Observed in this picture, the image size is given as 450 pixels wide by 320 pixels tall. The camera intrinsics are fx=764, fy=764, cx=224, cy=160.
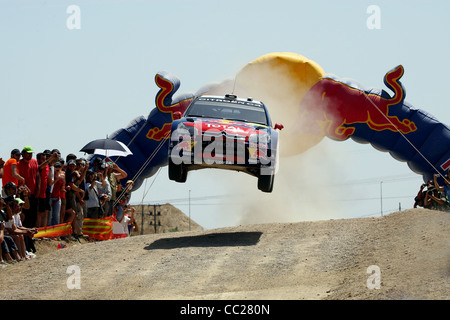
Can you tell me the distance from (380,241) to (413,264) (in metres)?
2.58

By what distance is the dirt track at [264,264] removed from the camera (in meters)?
10.9

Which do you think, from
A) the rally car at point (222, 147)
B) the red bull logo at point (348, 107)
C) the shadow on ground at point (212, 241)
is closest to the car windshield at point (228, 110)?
the rally car at point (222, 147)

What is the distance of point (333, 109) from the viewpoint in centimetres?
2198

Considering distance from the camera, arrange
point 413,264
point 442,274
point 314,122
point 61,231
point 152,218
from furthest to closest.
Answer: point 152,218 < point 314,122 < point 61,231 < point 413,264 < point 442,274

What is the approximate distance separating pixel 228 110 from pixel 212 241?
2.66m

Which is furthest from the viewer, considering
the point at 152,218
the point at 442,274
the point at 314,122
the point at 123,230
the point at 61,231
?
the point at 152,218

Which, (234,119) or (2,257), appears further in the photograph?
(234,119)

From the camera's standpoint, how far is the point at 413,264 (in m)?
11.3

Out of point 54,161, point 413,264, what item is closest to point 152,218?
point 54,161

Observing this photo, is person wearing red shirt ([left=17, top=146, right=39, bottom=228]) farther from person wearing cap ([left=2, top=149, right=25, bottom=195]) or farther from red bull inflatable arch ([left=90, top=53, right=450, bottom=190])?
red bull inflatable arch ([left=90, top=53, right=450, bottom=190])

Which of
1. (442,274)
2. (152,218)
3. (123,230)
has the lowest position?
(152,218)

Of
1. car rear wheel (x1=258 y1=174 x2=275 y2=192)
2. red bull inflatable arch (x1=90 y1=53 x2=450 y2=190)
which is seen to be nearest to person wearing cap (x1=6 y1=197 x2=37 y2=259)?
car rear wheel (x1=258 y1=174 x2=275 y2=192)

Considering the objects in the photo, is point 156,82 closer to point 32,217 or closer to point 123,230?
point 123,230

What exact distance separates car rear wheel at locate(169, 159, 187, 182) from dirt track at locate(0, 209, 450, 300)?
1.32 m
